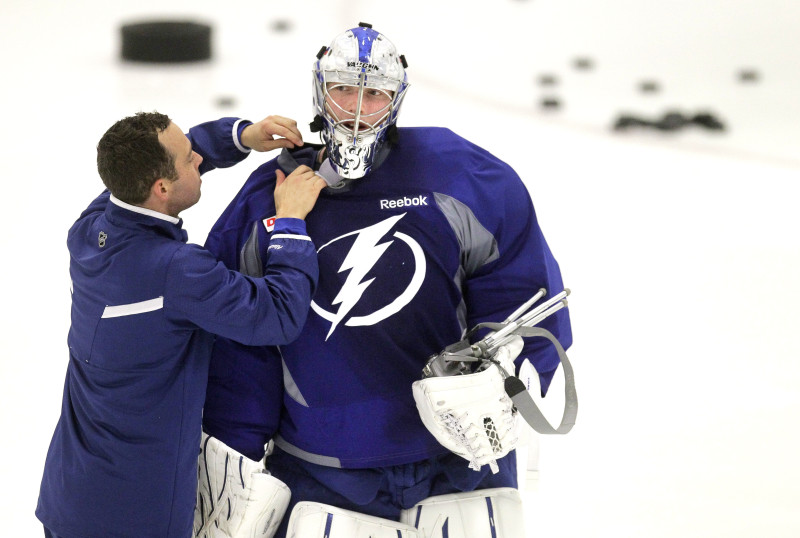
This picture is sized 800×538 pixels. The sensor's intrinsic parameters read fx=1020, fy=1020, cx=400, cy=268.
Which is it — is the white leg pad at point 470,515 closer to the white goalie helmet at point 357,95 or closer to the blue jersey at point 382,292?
the blue jersey at point 382,292

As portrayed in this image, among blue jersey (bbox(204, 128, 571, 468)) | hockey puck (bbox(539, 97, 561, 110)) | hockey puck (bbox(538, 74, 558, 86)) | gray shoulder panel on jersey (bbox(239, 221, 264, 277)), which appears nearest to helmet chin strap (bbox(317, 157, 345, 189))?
blue jersey (bbox(204, 128, 571, 468))

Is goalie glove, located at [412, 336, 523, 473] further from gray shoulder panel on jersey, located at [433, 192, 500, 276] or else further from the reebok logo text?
the reebok logo text

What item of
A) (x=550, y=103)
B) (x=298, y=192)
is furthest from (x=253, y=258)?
(x=550, y=103)

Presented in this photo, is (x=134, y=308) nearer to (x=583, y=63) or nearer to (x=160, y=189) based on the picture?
(x=160, y=189)

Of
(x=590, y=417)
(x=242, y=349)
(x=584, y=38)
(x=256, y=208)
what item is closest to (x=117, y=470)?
(x=242, y=349)

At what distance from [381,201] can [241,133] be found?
1.24ft

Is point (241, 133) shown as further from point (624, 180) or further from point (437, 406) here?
point (624, 180)

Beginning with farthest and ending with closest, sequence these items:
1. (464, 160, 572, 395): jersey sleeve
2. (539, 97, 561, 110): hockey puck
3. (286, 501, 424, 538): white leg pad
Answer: (539, 97, 561, 110): hockey puck
(464, 160, 572, 395): jersey sleeve
(286, 501, 424, 538): white leg pad

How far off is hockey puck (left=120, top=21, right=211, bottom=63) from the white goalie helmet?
2.73 metres

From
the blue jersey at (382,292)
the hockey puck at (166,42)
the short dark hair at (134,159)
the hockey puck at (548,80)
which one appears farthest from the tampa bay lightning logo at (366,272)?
the hockey puck at (166,42)

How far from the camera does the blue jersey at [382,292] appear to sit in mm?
1990

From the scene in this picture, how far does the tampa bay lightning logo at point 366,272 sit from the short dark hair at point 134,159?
347 millimetres

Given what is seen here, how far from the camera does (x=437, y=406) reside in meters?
1.83

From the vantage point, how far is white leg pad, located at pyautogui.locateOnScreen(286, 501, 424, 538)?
1922 mm
